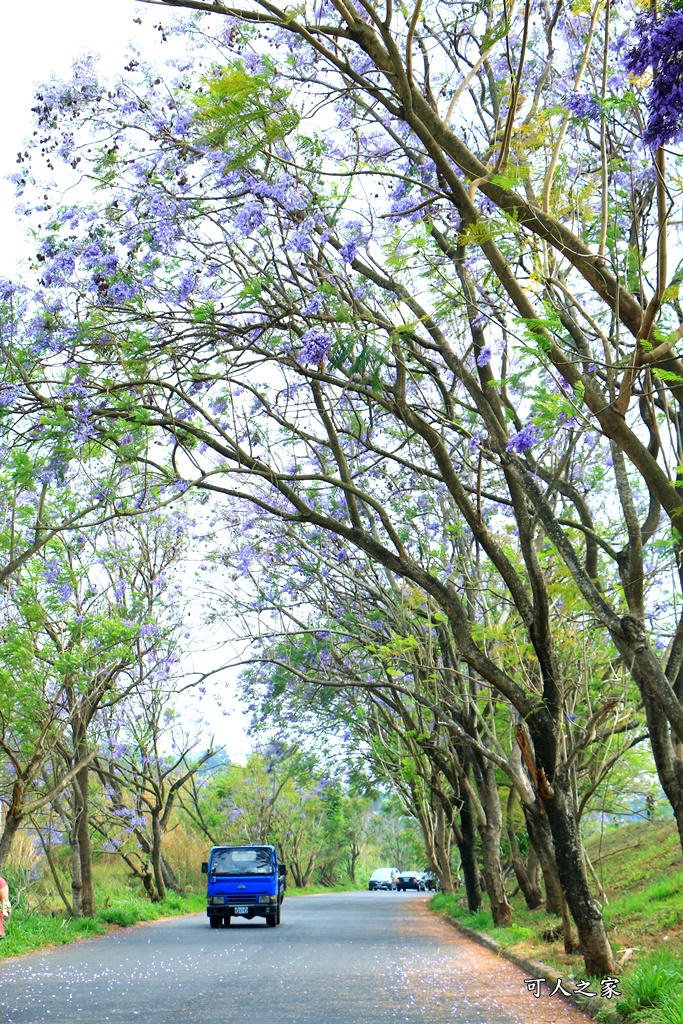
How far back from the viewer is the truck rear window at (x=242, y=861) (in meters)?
21.8

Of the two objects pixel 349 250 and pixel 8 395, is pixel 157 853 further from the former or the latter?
pixel 349 250

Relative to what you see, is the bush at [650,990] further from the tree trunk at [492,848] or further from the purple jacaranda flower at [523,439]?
the tree trunk at [492,848]

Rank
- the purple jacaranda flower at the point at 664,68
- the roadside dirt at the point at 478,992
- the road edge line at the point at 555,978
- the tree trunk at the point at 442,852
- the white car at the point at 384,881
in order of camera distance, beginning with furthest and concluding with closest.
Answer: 1. the white car at the point at 384,881
2. the tree trunk at the point at 442,852
3. the roadside dirt at the point at 478,992
4. the road edge line at the point at 555,978
5. the purple jacaranda flower at the point at 664,68

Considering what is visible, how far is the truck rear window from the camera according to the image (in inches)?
860

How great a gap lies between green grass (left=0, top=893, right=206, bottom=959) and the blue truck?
171 centimetres

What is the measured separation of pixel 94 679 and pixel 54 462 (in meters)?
8.27

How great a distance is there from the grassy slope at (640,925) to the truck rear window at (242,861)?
4.07 metres

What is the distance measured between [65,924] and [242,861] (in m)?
5.24

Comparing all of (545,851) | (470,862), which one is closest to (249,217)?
(545,851)

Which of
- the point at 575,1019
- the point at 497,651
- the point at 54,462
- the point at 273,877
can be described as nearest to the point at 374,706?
the point at 273,877

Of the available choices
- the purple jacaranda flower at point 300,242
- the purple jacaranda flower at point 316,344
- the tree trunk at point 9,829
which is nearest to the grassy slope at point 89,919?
the tree trunk at point 9,829

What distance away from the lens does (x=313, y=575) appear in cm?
1606

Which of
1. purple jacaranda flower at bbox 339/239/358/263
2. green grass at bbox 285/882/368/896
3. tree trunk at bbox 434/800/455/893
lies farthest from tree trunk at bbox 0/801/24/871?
green grass at bbox 285/882/368/896

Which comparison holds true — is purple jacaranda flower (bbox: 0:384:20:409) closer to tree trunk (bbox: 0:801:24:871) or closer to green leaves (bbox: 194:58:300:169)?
green leaves (bbox: 194:58:300:169)
